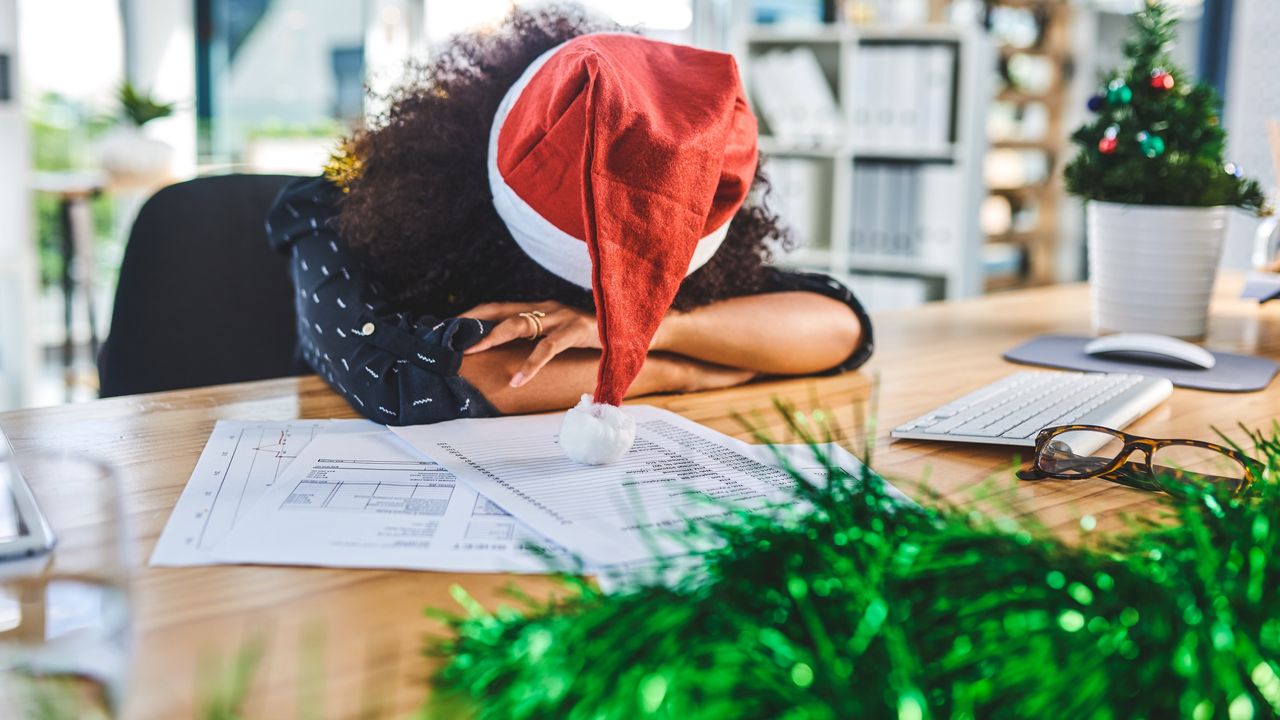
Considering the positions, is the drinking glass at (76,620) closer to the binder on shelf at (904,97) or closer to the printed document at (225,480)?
the printed document at (225,480)

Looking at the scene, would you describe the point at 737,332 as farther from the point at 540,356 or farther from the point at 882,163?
the point at 882,163

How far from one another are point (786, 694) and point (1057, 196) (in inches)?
157

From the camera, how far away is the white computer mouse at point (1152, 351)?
1.16m

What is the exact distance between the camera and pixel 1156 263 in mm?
1341

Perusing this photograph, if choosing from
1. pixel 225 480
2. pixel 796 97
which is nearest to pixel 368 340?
pixel 225 480

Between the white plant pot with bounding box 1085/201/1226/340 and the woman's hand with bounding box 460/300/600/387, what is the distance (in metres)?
0.76

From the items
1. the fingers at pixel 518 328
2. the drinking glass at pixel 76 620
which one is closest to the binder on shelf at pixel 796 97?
the fingers at pixel 518 328

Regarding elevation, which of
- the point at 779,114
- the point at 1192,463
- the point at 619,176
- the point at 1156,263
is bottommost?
the point at 1192,463

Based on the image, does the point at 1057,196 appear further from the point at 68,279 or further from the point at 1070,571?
the point at 1070,571

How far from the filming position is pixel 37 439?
83cm

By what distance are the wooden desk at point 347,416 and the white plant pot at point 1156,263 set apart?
0.07 m

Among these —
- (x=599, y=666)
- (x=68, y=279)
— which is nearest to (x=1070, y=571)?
(x=599, y=666)

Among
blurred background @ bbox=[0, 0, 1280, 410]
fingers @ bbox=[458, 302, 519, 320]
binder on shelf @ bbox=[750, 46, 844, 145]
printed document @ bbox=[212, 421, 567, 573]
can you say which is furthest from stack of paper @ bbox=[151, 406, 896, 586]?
binder on shelf @ bbox=[750, 46, 844, 145]

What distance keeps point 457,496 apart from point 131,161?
2860 millimetres
